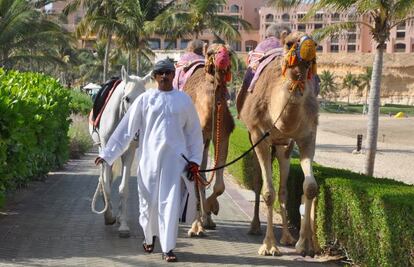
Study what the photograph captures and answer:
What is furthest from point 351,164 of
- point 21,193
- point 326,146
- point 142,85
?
point 142,85

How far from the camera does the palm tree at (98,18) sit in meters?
35.6

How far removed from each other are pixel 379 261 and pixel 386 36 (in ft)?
26.8

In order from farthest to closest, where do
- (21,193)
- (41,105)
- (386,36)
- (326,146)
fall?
(326,146) → (386,36) → (21,193) → (41,105)

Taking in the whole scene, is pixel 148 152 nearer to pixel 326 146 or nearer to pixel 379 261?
pixel 379 261

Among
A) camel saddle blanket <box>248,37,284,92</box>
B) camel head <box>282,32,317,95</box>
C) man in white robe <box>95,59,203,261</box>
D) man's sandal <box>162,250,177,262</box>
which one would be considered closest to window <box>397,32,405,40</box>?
camel saddle blanket <box>248,37,284,92</box>

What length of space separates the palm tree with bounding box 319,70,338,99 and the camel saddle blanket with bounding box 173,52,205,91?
9720 centimetres

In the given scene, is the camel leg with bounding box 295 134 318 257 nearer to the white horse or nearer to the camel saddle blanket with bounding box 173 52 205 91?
the white horse

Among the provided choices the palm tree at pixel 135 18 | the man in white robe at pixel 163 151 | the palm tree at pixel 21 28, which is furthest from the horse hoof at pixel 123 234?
the palm tree at pixel 135 18

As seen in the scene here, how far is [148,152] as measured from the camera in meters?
6.89

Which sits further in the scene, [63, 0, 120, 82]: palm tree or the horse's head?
[63, 0, 120, 82]: palm tree

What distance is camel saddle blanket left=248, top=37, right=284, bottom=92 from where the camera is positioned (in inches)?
307

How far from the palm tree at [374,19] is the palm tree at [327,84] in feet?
303

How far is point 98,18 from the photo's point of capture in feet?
117

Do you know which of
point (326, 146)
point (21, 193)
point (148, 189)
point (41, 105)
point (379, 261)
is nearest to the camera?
point (379, 261)
